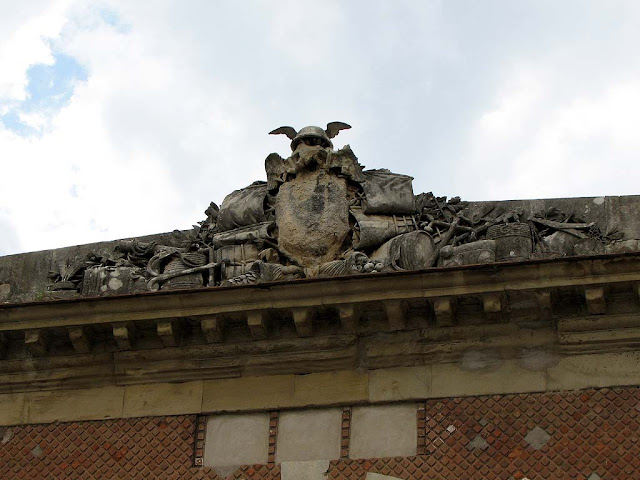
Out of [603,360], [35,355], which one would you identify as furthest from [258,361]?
[603,360]

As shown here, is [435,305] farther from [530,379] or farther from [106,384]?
[106,384]

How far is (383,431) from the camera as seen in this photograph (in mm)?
14500

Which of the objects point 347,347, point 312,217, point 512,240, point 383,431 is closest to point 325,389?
point 347,347

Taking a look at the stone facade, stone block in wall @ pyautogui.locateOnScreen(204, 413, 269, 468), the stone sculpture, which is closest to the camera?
the stone facade

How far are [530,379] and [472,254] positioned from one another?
1.53 metres

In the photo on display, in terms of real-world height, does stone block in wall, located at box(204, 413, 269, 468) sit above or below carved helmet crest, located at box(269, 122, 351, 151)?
below

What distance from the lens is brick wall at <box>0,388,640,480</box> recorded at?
45.6 ft

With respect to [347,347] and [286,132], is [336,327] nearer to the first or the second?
[347,347]

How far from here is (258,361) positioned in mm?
15180

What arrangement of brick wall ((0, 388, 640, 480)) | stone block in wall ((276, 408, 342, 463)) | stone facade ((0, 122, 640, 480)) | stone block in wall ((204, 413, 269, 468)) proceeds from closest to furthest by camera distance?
1. brick wall ((0, 388, 640, 480))
2. stone facade ((0, 122, 640, 480))
3. stone block in wall ((276, 408, 342, 463))
4. stone block in wall ((204, 413, 269, 468))

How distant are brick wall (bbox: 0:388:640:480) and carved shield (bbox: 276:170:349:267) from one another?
186cm

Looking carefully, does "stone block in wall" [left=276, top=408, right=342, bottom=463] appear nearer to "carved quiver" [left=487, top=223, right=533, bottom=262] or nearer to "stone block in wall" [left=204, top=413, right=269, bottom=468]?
"stone block in wall" [left=204, top=413, right=269, bottom=468]

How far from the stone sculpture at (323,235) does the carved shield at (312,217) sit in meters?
0.01

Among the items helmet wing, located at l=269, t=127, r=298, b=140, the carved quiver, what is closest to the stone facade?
the carved quiver
